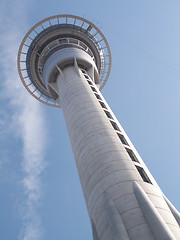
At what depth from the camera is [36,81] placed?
148ft

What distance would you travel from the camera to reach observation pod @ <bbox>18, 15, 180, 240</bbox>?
13836mm

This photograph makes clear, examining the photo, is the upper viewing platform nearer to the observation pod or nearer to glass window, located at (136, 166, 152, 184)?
the observation pod

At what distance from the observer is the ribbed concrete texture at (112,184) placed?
13484 mm

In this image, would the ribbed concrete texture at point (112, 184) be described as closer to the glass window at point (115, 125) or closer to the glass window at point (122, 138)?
the glass window at point (122, 138)

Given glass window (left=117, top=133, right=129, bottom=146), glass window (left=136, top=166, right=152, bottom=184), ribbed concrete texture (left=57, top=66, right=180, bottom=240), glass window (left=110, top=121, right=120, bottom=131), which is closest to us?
ribbed concrete texture (left=57, top=66, right=180, bottom=240)

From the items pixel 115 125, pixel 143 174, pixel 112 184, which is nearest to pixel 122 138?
pixel 115 125

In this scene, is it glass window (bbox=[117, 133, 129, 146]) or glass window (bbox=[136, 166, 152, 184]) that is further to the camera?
glass window (bbox=[117, 133, 129, 146])

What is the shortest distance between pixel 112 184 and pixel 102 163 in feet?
7.86

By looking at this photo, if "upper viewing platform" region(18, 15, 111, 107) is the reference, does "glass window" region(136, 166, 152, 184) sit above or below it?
below

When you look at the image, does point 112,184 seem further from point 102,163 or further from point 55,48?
point 55,48

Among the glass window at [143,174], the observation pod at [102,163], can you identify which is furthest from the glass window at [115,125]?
the glass window at [143,174]

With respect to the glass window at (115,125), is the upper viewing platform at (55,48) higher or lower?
higher

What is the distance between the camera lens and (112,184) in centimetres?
1680

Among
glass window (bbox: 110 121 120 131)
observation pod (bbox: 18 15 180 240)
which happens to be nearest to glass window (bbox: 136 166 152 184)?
observation pod (bbox: 18 15 180 240)
